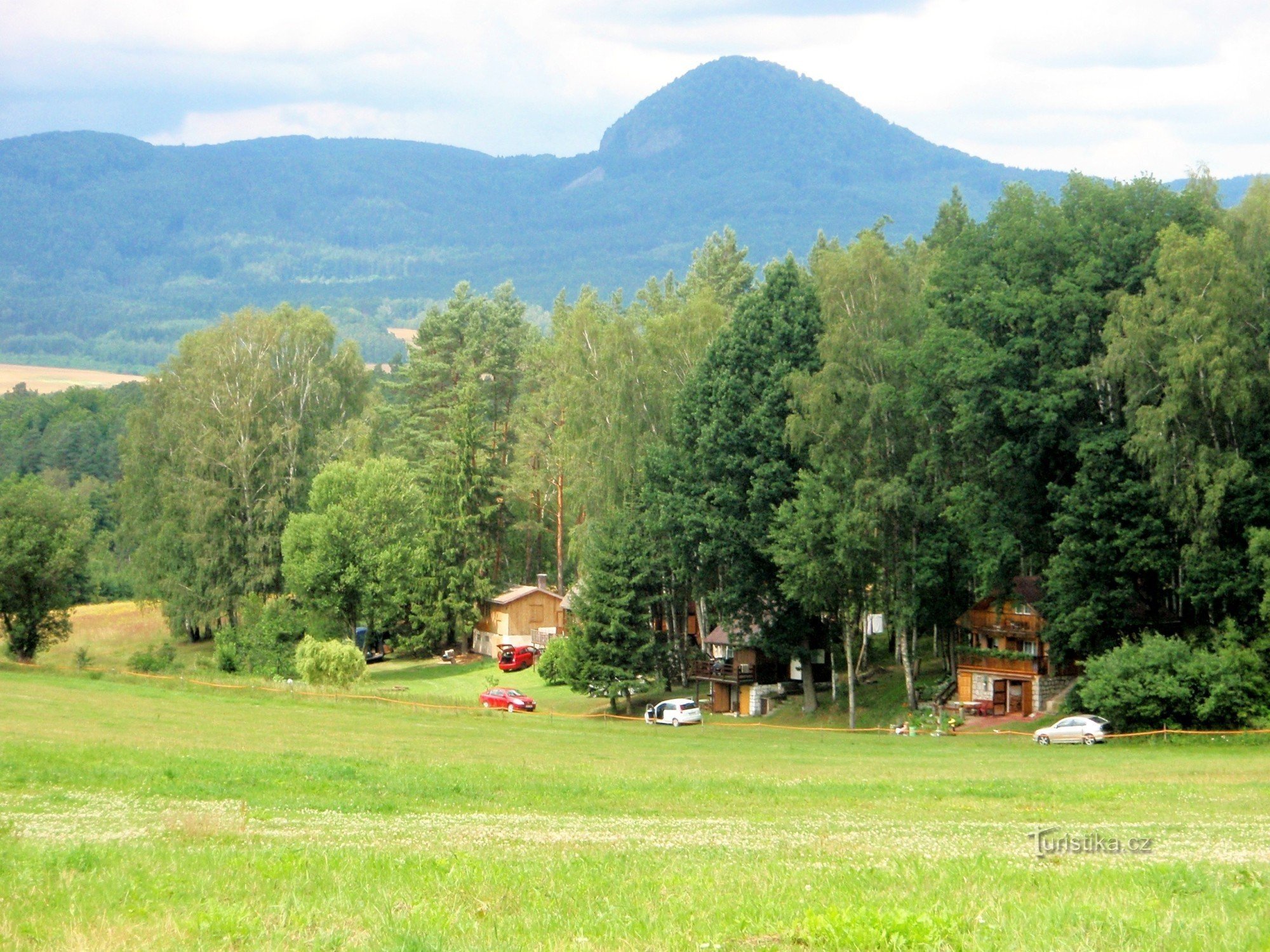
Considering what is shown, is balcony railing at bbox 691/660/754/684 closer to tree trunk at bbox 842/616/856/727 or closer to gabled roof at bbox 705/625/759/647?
gabled roof at bbox 705/625/759/647

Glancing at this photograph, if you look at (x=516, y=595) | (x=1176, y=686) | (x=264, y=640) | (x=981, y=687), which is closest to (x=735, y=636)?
(x=981, y=687)

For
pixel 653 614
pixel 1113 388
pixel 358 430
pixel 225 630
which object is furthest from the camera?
pixel 358 430

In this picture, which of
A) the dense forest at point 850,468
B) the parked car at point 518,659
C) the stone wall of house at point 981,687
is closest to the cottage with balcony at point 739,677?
the dense forest at point 850,468

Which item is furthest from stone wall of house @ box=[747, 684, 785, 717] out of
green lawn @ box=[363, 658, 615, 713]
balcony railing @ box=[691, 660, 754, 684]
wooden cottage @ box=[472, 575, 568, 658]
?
wooden cottage @ box=[472, 575, 568, 658]

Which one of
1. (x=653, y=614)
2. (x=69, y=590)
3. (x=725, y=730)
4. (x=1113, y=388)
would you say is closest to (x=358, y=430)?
(x=69, y=590)

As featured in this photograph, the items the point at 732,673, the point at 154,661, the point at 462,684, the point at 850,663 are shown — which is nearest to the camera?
the point at 850,663

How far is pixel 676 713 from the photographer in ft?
172

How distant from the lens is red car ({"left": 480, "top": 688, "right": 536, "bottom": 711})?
5581cm

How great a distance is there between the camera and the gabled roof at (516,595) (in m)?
77.8

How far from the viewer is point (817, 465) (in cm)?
4862

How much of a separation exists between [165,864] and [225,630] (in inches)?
2348

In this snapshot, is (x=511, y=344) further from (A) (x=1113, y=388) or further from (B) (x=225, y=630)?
(A) (x=1113, y=388)

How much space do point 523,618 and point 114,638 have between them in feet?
97.9

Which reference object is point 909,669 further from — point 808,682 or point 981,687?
point 808,682
